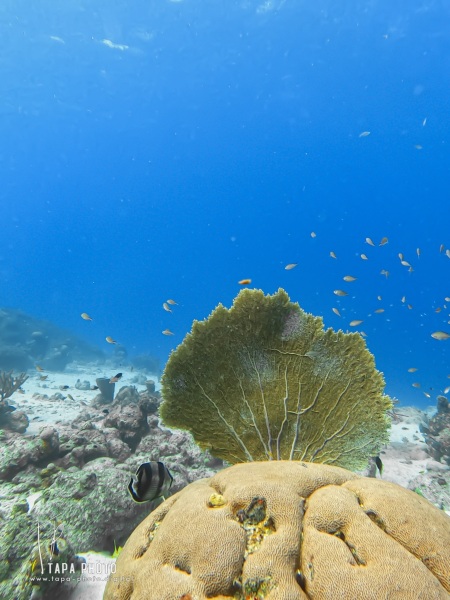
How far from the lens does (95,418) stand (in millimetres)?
10211

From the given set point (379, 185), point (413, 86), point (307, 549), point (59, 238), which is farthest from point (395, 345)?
point (59, 238)

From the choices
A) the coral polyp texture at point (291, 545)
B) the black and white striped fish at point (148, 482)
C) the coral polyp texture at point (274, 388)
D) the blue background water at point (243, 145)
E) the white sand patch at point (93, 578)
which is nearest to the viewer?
the coral polyp texture at point (291, 545)

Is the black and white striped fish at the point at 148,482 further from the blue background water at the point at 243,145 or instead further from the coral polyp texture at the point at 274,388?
the blue background water at the point at 243,145

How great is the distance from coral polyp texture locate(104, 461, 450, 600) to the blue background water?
19.0 meters

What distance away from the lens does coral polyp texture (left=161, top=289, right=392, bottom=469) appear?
405 centimetres

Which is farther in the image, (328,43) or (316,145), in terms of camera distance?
(316,145)

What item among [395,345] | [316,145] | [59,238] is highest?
[59,238]

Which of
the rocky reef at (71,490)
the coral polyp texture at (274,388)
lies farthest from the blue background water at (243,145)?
the coral polyp texture at (274,388)

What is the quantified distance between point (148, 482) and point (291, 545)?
1.41 meters

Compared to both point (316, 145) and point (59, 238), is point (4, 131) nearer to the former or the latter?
point (316, 145)

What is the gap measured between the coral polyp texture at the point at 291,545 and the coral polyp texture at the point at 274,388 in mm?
1464

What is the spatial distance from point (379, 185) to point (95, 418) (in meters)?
74.0

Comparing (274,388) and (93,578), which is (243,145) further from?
(93,578)

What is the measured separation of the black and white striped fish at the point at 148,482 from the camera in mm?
2787
